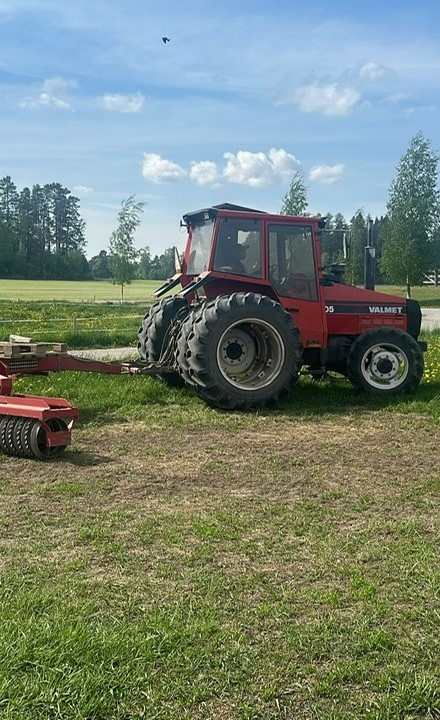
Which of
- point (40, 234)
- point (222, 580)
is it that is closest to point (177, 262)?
point (222, 580)

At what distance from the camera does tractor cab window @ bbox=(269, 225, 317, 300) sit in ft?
29.9

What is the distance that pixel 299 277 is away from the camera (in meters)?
9.26

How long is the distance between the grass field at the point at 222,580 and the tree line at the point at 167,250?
4.60 meters

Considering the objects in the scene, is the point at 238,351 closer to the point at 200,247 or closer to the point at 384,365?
the point at 200,247

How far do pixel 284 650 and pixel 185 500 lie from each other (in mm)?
2105

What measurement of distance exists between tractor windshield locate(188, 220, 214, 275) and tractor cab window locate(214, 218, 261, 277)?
0.24 metres

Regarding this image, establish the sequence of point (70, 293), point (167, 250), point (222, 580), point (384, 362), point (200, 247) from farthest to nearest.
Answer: point (70, 293)
point (167, 250)
point (200, 247)
point (384, 362)
point (222, 580)

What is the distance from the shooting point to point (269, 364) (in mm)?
8875

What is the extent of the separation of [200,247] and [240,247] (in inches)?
30.9

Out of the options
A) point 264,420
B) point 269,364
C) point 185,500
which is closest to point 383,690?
point 185,500

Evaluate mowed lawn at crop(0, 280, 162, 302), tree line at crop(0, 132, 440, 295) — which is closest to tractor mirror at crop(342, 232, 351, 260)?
tree line at crop(0, 132, 440, 295)

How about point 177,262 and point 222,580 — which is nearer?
point 222,580

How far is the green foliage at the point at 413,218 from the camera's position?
41938mm

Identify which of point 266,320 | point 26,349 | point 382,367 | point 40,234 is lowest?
point 382,367
